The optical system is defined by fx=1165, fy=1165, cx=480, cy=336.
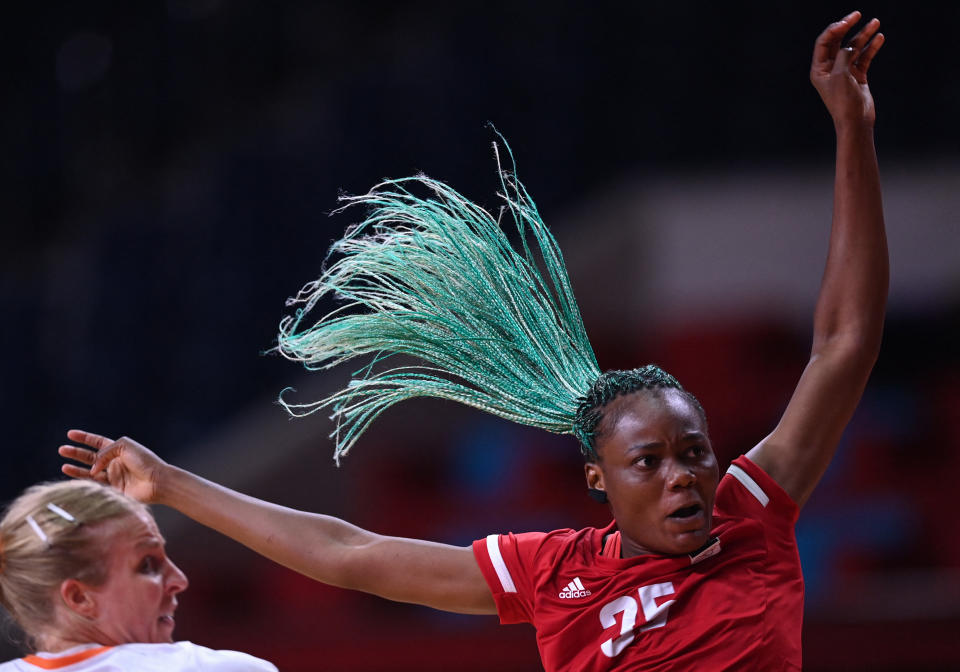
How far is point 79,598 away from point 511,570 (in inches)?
28.8

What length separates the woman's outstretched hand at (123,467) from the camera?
2.18 metres

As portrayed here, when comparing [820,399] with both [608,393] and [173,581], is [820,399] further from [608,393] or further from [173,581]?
[173,581]

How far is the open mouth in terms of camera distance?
194cm

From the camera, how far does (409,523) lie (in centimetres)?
527

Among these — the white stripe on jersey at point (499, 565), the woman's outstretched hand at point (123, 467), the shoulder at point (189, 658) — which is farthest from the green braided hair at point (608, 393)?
the woman's outstretched hand at point (123, 467)

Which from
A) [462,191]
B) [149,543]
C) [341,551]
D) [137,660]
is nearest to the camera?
[137,660]

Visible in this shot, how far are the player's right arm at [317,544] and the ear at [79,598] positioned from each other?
0.35 meters

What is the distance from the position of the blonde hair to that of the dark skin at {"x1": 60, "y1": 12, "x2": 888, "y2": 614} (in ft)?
1.07

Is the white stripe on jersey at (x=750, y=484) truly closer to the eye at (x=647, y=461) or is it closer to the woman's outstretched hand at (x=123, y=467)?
the eye at (x=647, y=461)

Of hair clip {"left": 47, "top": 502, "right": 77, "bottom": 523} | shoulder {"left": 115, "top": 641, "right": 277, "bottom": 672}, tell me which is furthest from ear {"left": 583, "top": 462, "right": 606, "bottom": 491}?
hair clip {"left": 47, "top": 502, "right": 77, "bottom": 523}

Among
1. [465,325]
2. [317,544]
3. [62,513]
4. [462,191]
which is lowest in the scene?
[317,544]

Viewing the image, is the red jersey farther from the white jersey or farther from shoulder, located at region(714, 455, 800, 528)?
the white jersey

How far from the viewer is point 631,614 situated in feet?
6.45

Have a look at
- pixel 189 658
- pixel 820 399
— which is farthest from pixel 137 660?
pixel 820 399
